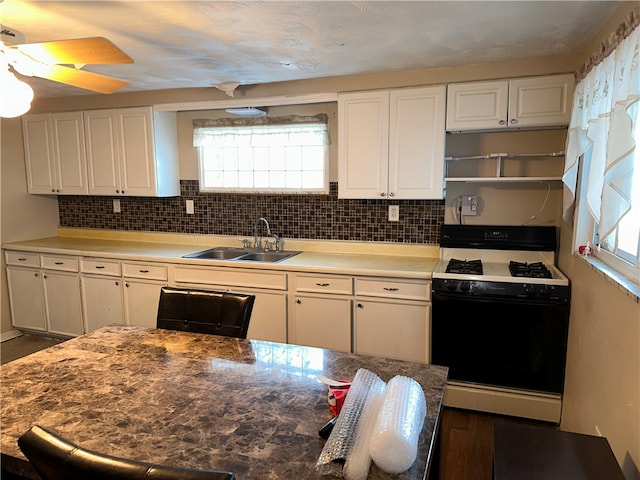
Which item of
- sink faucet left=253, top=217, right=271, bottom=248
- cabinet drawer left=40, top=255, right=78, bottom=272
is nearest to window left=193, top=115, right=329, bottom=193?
sink faucet left=253, top=217, right=271, bottom=248

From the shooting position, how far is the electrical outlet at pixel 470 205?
309 cm

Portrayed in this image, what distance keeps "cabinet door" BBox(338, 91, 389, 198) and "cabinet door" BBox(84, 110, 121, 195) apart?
6.74 ft

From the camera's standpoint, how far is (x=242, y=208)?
378cm

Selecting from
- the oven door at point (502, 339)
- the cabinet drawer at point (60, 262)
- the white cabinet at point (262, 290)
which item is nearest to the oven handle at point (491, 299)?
the oven door at point (502, 339)

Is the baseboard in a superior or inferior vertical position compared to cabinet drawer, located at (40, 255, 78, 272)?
inferior

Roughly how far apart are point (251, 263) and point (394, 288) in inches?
41.0

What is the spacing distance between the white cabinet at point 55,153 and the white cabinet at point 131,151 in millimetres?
108

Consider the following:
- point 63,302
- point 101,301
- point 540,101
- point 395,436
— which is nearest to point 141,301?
point 101,301

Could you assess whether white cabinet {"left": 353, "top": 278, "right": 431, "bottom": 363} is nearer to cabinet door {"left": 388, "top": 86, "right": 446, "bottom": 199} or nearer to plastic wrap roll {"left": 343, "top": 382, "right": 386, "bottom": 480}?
cabinet door {"left": 388, "top": 86, "right": 446, "bottom": 199}

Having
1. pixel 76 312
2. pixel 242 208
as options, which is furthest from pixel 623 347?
pixel 76 312

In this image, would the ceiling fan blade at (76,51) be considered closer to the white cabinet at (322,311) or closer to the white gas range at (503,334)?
the white cabinet at (322,311)

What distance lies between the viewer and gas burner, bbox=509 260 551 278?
2541 mm

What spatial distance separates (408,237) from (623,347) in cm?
188

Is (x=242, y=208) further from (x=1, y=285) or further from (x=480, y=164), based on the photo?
(x=1, y=285)
